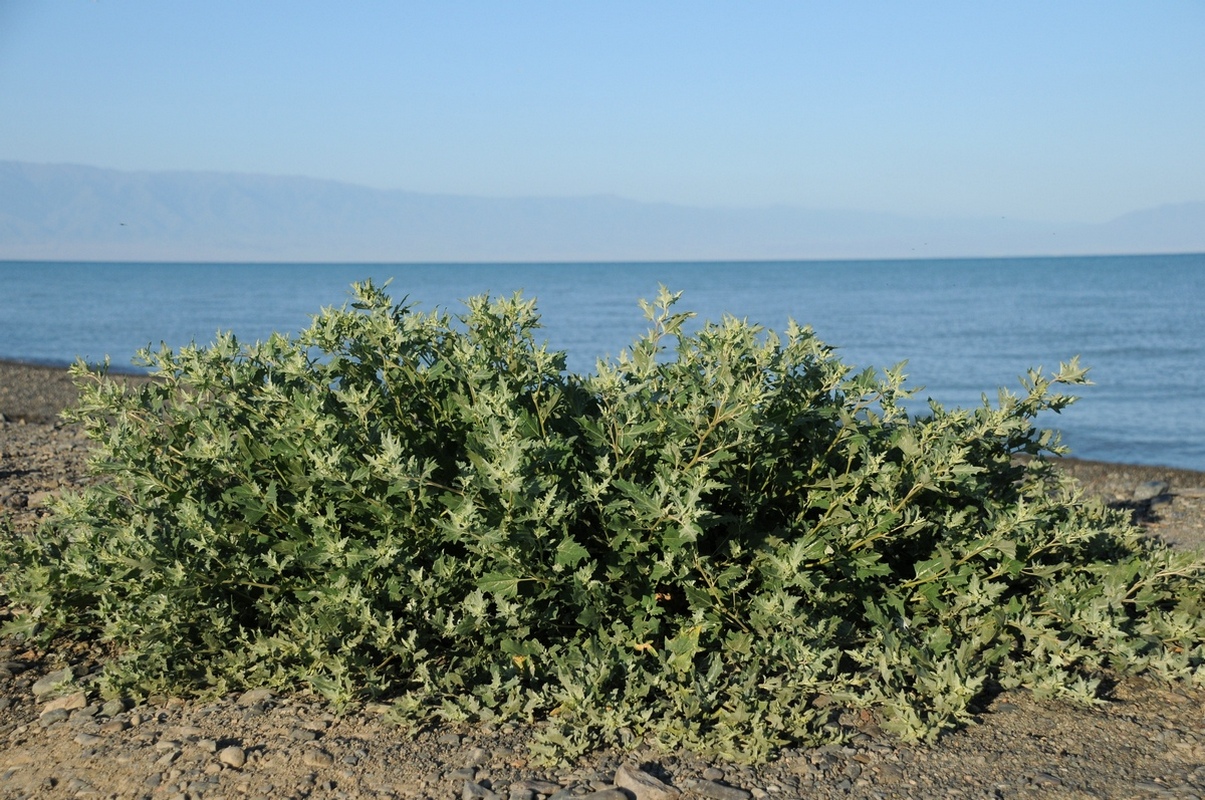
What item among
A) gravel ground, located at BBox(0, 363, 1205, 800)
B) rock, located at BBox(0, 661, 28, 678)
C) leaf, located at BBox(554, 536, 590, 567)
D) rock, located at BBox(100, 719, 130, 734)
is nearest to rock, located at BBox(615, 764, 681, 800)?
gravel ground, located at BBox(0, 363, 1205, 800)

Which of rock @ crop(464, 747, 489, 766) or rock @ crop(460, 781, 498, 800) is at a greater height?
rock @ crop(460, 781, 498, 800)

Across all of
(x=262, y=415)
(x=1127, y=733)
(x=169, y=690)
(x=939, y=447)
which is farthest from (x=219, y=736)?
(x=1127, y=733)

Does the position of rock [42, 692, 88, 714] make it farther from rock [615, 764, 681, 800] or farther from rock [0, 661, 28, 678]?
rock [615, 764, 681, 800]

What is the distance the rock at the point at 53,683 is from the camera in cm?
388

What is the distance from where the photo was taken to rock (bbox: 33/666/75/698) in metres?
3.88

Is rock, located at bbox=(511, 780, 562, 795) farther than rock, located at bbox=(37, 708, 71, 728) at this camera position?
No

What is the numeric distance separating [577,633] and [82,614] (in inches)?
87.9

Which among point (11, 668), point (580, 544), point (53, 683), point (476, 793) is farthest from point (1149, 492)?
point (11, 668)

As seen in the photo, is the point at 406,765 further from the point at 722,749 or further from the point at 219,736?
the point at 722,749

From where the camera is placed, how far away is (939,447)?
3730 millimetres

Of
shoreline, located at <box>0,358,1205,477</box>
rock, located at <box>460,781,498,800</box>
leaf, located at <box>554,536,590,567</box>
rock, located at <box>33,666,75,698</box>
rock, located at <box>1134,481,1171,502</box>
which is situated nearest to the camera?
rock, located at <box>460,781,498,800</box>

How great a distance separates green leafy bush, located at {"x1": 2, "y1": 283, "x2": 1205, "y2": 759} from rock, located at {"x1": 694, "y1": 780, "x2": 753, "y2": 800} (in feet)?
0.77

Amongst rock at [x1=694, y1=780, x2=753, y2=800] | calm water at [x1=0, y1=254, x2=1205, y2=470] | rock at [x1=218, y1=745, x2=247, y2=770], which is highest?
rock at [x1=694, y1=780, x2=753, y2=800]

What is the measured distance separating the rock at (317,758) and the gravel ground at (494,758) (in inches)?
0.4
